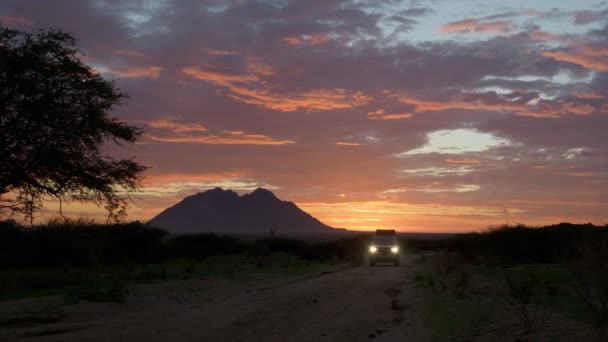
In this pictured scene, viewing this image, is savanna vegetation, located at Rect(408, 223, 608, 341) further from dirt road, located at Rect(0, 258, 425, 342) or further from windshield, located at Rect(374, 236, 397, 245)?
windshield, located at Rect(374, 236, 397, 245)

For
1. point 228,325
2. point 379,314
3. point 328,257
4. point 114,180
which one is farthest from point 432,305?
point 328,257

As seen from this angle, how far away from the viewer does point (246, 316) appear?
17531mm

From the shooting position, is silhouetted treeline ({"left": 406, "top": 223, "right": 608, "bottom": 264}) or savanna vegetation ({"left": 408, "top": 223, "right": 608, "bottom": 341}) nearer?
savanna vegetation ({"left": 408, "top": 223, "right": 608, "bottom": 341})

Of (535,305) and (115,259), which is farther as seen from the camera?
(115,259)

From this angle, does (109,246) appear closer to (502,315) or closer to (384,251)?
(384,251)

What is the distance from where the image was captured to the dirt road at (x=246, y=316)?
14680 mm

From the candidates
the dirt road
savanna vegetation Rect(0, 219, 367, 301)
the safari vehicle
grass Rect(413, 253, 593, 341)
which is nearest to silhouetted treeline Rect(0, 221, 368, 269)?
savanna vegetation Rect(0, 219, 367, 301)

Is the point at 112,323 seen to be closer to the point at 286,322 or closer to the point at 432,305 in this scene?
the point at 286,322

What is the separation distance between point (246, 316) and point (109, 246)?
43374 mm

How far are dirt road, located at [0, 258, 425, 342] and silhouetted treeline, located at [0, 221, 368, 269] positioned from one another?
12.6 m

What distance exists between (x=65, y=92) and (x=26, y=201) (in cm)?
399

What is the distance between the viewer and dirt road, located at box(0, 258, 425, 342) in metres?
14.7

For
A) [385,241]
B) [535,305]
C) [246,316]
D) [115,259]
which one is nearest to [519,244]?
[385,241]

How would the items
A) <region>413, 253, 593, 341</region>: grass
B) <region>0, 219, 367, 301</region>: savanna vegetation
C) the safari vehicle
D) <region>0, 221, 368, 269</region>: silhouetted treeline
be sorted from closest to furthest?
1. <region>413, 253, 593, 341</region>: grass
2. <region>0, 219, 367, 301</region>: savanna vegetation
3. the safari vehicle
4. <region>0, 221, 368, 269</region>: silhouetted treeline
